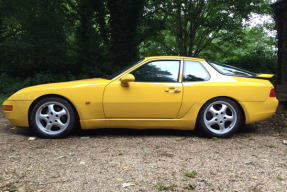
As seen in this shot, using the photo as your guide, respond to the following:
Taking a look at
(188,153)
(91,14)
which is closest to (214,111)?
(188,153)

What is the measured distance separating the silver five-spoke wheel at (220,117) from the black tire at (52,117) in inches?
81.5

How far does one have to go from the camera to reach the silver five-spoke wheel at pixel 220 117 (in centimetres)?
453

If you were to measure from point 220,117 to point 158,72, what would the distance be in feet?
4.06

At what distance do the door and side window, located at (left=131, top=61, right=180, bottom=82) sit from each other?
7cm

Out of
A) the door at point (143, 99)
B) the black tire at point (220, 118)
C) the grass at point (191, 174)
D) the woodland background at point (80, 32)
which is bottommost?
the grass at point (191, 174)

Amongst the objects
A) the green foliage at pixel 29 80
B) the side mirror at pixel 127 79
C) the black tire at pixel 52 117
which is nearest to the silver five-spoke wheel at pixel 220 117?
the side mirror at pixel 127 79

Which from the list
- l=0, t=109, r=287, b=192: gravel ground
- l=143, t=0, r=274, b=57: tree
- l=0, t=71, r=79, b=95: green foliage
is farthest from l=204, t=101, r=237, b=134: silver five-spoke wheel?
l=143, t=0, r=274, b=57: tree

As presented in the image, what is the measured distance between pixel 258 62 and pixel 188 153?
41.0 feet

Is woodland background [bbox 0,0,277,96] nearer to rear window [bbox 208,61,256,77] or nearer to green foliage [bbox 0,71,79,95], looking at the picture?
green foliage [bbox 0,71,79,95]

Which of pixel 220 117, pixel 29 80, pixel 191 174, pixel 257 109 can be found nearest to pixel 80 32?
pixel 29 80

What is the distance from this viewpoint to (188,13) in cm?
1416

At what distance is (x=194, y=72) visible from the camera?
15.4ft

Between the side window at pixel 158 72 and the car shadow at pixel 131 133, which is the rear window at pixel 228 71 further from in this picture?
the car shadow at pixel 131 133

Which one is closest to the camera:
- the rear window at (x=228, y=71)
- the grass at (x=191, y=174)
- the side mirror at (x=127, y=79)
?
the grass at (x=191, y=174)
